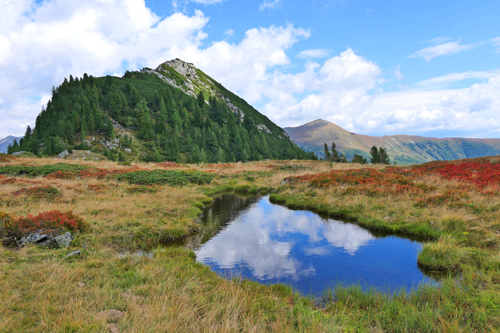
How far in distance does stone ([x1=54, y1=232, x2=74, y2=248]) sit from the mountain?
6255 cm

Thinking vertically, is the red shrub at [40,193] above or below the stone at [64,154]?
below

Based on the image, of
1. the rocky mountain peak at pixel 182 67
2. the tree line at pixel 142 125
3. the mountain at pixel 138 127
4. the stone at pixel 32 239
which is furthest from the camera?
the rocky mountain peak at pixel 182 67

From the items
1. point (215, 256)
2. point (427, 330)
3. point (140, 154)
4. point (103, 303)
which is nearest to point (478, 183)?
point (427, 330)

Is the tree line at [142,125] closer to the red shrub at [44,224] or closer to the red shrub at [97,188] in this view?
the red shrub at [97,188]

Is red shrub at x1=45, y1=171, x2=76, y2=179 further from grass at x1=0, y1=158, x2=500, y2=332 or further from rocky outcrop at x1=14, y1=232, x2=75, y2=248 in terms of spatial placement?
rocky outcrop at x1=14, y1=232, x2=75, y2=248

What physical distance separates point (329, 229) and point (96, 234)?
1166 cm

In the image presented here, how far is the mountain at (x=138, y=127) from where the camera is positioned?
71.3m

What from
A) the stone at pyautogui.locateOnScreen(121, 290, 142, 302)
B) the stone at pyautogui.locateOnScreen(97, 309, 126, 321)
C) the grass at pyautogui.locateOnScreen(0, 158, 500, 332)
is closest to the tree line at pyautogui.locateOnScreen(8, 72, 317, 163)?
the grass at pyautogui.locateOnScreen(0, 158, 500, 332)

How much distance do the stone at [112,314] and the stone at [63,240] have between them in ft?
18.9

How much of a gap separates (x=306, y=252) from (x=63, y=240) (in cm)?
975

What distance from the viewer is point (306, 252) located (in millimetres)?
9969

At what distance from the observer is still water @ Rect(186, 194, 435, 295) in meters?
7.75

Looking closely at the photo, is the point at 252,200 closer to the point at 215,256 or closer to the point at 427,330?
the point at 215,256

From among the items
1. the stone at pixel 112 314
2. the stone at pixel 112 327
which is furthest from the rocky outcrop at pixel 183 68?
the stone at pixel 112 327
